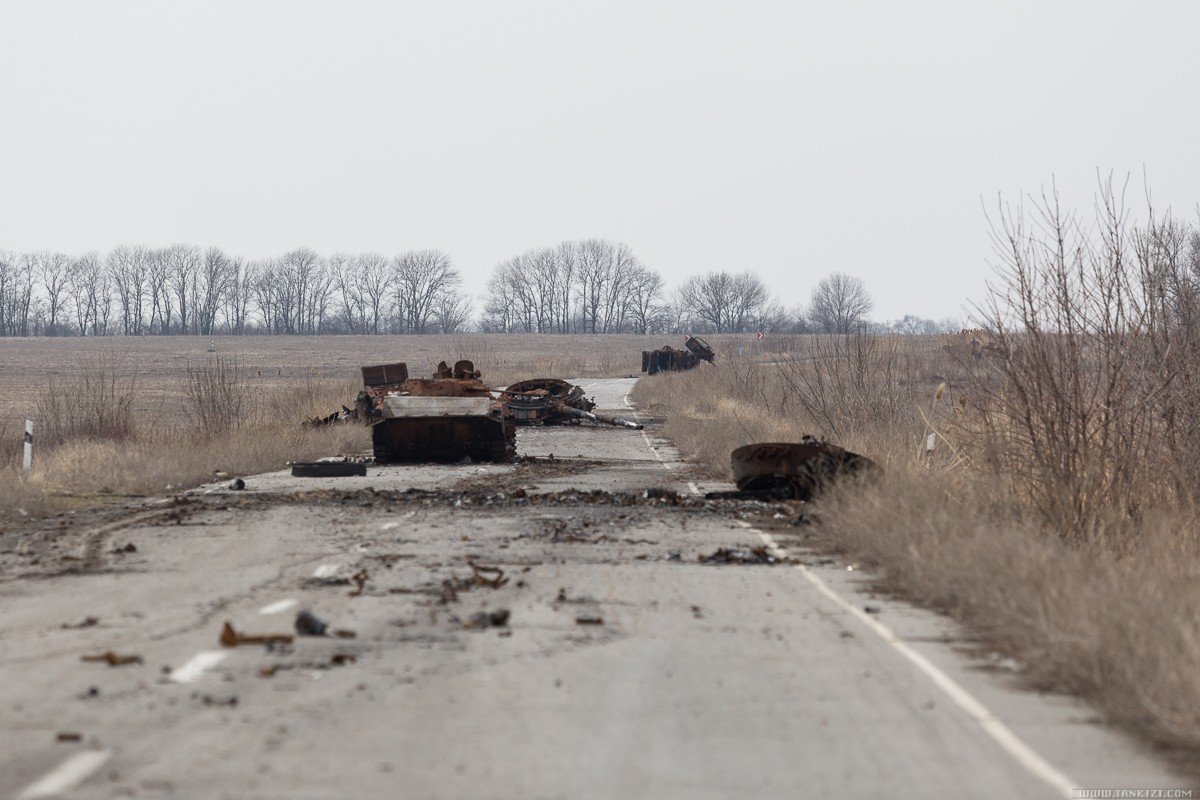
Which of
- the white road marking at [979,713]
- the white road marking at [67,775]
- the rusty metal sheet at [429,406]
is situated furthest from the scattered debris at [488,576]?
the rusty metal sheet at [429,406]

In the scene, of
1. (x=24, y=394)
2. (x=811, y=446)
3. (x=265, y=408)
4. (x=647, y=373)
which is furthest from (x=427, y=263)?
(x=811, y=446)

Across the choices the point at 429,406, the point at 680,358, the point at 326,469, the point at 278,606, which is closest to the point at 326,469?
the point at 326,469

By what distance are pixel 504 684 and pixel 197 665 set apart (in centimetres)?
184

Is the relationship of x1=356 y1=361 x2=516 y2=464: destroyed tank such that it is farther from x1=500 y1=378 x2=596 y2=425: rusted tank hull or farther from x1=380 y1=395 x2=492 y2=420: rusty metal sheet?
x1=500 y1=378 x2=596 y2=425: rusted tank hull

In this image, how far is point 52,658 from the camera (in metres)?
8.48

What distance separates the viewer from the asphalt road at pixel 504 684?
19.7 feet

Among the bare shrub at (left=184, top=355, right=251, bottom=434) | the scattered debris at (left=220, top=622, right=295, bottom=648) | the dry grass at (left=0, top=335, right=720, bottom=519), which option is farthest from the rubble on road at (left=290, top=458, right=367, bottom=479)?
the scattered debris at (left=220, top=622, right=295, bottom=648)

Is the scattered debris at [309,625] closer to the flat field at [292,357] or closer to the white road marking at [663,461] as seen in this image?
the white road marking at [663,461]

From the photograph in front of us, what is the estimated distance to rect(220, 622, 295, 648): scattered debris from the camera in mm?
8938

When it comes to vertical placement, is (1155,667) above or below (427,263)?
below

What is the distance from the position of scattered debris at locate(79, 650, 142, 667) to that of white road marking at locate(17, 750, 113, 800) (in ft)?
6.82

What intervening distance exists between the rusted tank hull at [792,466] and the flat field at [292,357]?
3061 cm

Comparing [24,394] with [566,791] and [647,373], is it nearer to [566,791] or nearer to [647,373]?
[647,373]

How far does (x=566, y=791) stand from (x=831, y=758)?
133cm
